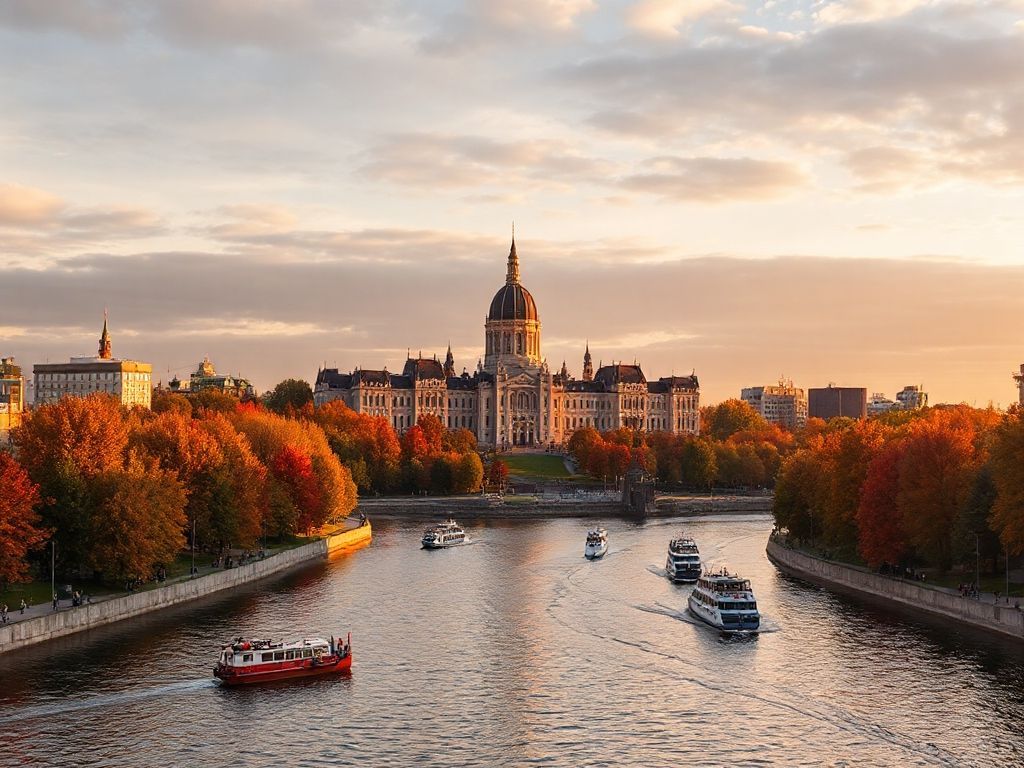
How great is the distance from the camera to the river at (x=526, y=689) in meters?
51.3

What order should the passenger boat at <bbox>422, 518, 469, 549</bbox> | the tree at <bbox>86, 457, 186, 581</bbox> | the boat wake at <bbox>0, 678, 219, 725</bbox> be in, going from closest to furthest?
the boat wake at <bbox>0, 678, 219, 725</bbox> → the tree at <bbox>86, 457, 186, 581</bbox> → the passenger boat at <bbox>422, 518, 469, 549</bbox>

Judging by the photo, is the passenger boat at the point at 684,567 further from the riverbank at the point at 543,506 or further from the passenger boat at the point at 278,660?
the riverbank at the point at 543,506

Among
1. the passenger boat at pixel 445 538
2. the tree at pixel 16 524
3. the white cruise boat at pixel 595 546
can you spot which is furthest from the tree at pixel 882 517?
the tree at pixel 16 524

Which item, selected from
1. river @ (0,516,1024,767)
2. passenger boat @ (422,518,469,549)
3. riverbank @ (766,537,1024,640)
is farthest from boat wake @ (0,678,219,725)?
passenger boat @ (422,518,469,549)

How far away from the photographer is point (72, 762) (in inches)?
1925

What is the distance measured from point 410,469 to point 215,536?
90699mm

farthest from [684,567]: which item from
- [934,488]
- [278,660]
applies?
[278,660]

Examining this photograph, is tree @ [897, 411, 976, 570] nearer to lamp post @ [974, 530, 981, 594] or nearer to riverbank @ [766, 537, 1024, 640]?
riverbank @ [766, 537, 1024, 640]

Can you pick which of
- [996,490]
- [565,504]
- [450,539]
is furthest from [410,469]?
[996,490]

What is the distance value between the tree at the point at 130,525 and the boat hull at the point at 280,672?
18818 mm

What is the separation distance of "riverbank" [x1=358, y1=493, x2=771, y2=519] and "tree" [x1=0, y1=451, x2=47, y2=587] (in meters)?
88.2

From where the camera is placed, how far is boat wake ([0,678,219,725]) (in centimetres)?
5441

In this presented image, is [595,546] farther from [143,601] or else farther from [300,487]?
[143,601]

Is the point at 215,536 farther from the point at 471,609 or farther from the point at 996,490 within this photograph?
the point at 996,490
